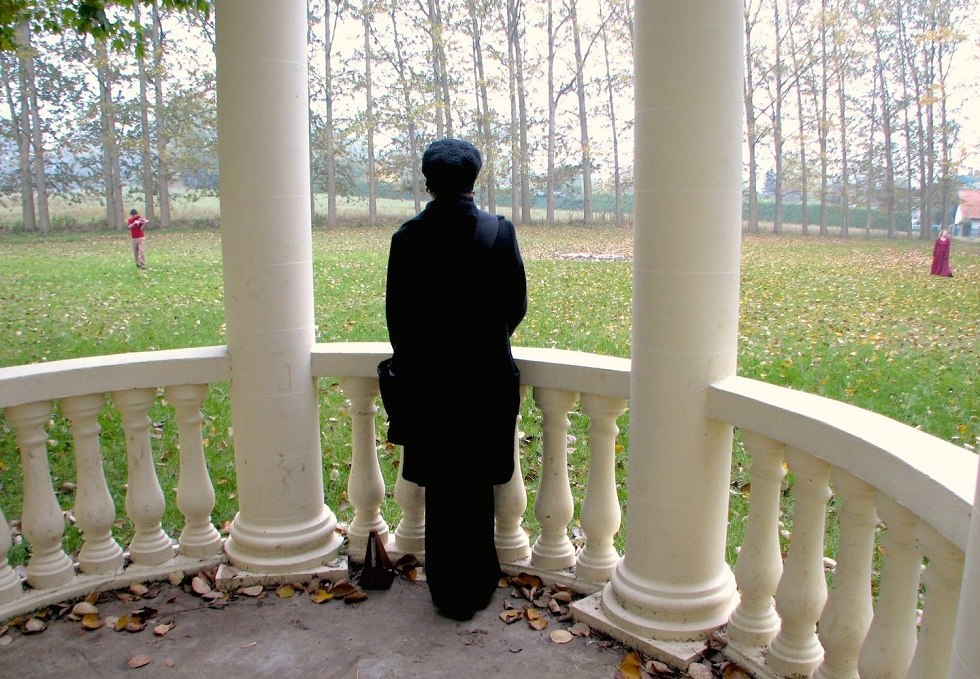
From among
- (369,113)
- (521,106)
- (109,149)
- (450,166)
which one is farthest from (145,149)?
(450,166)

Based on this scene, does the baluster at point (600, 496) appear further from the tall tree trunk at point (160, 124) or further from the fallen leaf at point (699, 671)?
the tall tree trunk at point (160, 124)

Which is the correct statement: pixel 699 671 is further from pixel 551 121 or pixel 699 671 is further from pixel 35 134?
pixel 35 134

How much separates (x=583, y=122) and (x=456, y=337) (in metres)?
11.6

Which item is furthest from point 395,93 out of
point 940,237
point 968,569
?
point 968,569

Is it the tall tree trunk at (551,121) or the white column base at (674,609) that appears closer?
the white column base at (674,609)

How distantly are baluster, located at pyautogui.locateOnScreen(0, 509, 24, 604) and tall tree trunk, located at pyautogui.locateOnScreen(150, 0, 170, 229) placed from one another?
14.4 m

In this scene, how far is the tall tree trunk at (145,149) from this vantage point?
713 inches

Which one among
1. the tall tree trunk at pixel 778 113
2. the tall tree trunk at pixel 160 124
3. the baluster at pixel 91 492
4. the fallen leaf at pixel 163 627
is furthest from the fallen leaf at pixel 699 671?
the tall tree trunk at pixel 160 124

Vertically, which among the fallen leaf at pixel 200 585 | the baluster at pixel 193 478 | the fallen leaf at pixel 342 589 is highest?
the baluster at pixel 193 478

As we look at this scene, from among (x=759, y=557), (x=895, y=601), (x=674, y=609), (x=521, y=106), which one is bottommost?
(x=674, y=609)

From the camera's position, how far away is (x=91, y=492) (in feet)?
11.1

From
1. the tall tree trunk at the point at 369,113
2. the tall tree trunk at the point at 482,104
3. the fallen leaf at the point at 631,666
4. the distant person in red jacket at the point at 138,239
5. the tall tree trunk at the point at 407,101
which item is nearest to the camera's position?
the fallen leaf at the point at 631,666

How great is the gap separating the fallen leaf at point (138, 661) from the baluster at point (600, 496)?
5.38ft

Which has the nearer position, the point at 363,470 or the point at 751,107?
the point at 363,470
